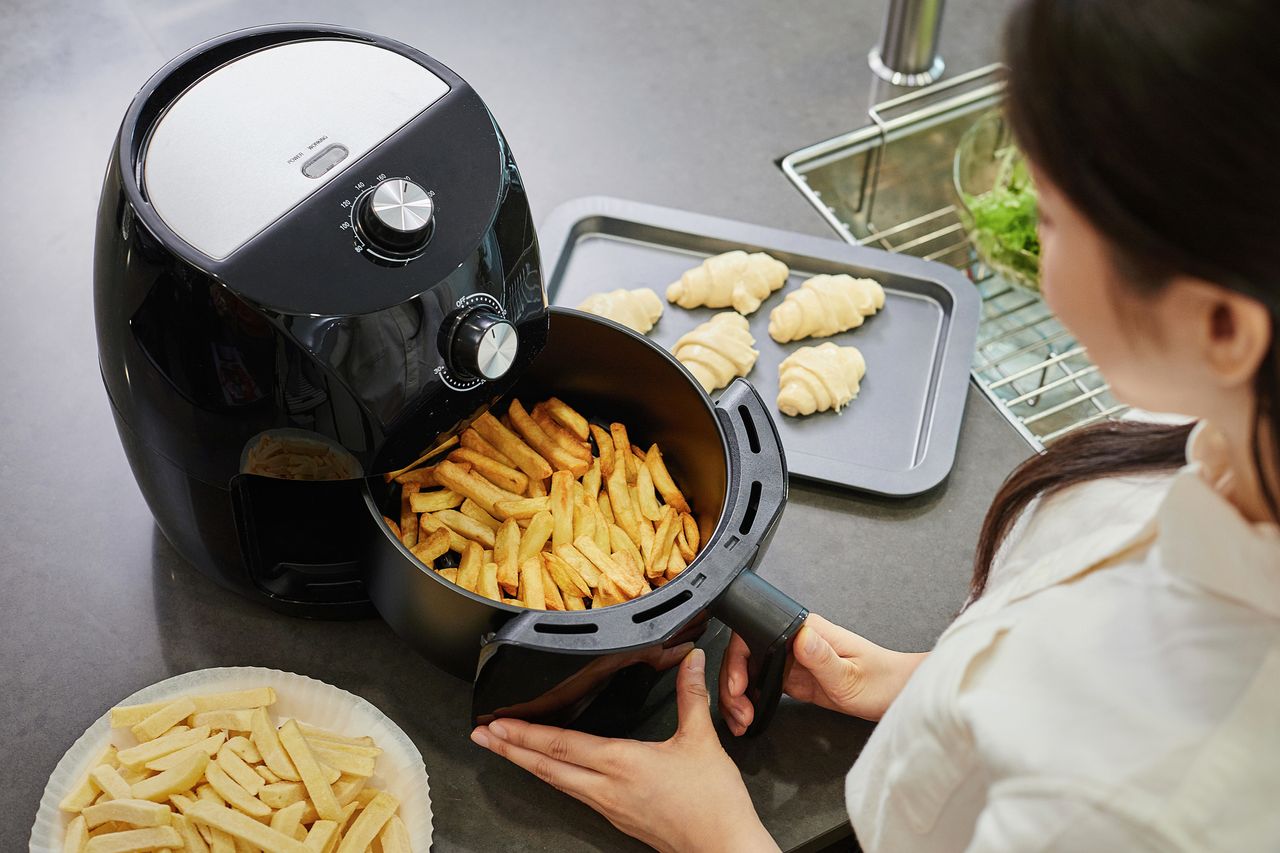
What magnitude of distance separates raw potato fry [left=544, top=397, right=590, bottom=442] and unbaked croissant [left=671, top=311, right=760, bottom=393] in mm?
230

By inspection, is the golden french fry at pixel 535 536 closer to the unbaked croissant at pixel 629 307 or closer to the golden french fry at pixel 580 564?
the golden french fry at pixel 580 564

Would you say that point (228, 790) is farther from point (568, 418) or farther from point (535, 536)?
point (568, 418)

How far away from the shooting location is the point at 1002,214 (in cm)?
161

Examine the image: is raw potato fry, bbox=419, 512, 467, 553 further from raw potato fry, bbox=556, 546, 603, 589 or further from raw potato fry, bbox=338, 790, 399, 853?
raw potato fry, bbox=338, 790, 399, 853

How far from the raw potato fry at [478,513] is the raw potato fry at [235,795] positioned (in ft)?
1.03

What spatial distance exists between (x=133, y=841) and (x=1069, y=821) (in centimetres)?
74

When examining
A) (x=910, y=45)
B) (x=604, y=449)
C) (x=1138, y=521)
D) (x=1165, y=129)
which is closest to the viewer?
(x=1165, y=129)

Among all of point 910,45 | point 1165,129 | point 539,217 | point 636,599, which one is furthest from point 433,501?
point 910,45

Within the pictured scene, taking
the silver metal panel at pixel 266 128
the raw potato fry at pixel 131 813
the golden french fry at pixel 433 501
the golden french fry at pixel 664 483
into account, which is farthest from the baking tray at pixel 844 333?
the raw potato fry at pixel 131 813

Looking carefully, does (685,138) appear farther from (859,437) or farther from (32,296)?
(32,296)

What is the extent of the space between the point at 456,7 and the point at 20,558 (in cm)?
112

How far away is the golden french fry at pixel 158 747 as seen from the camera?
106cm

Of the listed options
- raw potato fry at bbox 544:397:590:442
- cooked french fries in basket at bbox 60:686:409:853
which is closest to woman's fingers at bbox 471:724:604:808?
cooked french fries in basket at bbox 60:686:409:853

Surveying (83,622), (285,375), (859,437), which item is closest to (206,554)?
(83,622)
